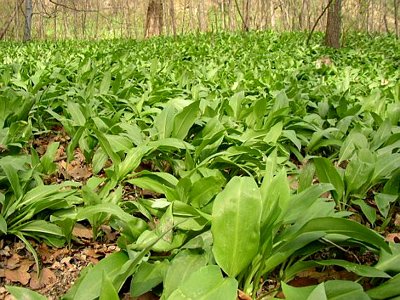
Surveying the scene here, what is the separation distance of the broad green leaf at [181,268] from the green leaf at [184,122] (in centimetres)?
129

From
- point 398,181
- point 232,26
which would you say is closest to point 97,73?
point 398,181

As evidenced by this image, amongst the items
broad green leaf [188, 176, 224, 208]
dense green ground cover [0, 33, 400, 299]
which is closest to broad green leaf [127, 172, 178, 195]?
dense green ground cover [0, 33, 400, 299]

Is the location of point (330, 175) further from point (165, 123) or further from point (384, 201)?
point (165, 123)

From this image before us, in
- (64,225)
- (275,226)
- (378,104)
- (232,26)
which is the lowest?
(64,225)

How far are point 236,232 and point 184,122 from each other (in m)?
1.44

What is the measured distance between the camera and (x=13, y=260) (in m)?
1.86

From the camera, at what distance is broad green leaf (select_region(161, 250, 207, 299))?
1.42 metres

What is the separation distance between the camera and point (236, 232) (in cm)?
142

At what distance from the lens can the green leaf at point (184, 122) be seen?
2742mm

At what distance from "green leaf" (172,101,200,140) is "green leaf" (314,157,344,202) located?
95 centimetres

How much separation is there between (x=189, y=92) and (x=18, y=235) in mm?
2429

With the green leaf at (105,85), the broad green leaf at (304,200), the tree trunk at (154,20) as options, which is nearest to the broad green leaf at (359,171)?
the broad green leaf at (304,200)

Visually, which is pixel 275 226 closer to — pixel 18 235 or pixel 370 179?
pixel 370 179

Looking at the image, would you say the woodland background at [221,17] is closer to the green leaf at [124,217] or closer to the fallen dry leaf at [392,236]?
the fallen dry leaf at [392,236]
